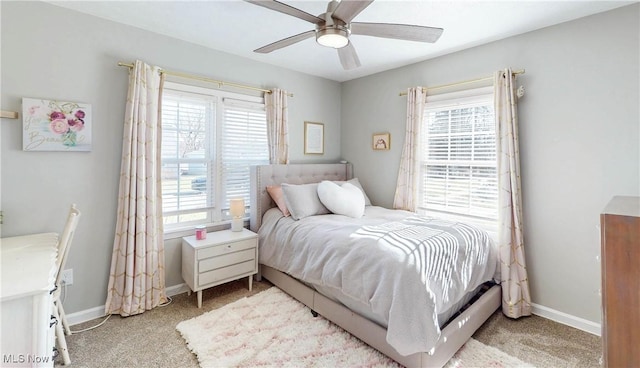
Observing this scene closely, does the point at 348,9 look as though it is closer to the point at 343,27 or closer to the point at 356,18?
the point at 343,27

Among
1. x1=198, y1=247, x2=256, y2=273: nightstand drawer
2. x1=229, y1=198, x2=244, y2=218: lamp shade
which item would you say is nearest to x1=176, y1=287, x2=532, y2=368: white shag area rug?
x1=198, y1=247, x2=256, y2=273: nightstand drawer

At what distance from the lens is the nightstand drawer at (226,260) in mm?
2592

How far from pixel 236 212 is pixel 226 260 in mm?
526

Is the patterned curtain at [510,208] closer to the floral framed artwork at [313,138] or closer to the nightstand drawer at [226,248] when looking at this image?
the floral framed artwork at [313,138]

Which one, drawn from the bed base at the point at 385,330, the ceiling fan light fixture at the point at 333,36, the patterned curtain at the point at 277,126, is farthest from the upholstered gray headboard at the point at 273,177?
the ceiling fan light fixture at the point at 333,36

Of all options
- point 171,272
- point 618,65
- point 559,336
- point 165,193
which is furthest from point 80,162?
point 618,65

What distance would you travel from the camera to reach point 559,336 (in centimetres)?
222

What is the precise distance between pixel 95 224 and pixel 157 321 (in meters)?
0.97

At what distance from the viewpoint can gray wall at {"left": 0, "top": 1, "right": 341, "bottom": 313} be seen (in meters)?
2.07

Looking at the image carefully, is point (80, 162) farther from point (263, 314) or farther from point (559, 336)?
point (559, 336)

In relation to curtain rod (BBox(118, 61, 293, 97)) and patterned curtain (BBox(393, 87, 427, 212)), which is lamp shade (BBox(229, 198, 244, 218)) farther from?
patterned curtain (BBox(393, 87, 427, 212))

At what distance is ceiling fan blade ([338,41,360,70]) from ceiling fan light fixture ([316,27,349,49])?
173mm

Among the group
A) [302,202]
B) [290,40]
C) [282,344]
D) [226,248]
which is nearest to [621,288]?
[282,344]

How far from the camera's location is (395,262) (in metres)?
1.81
